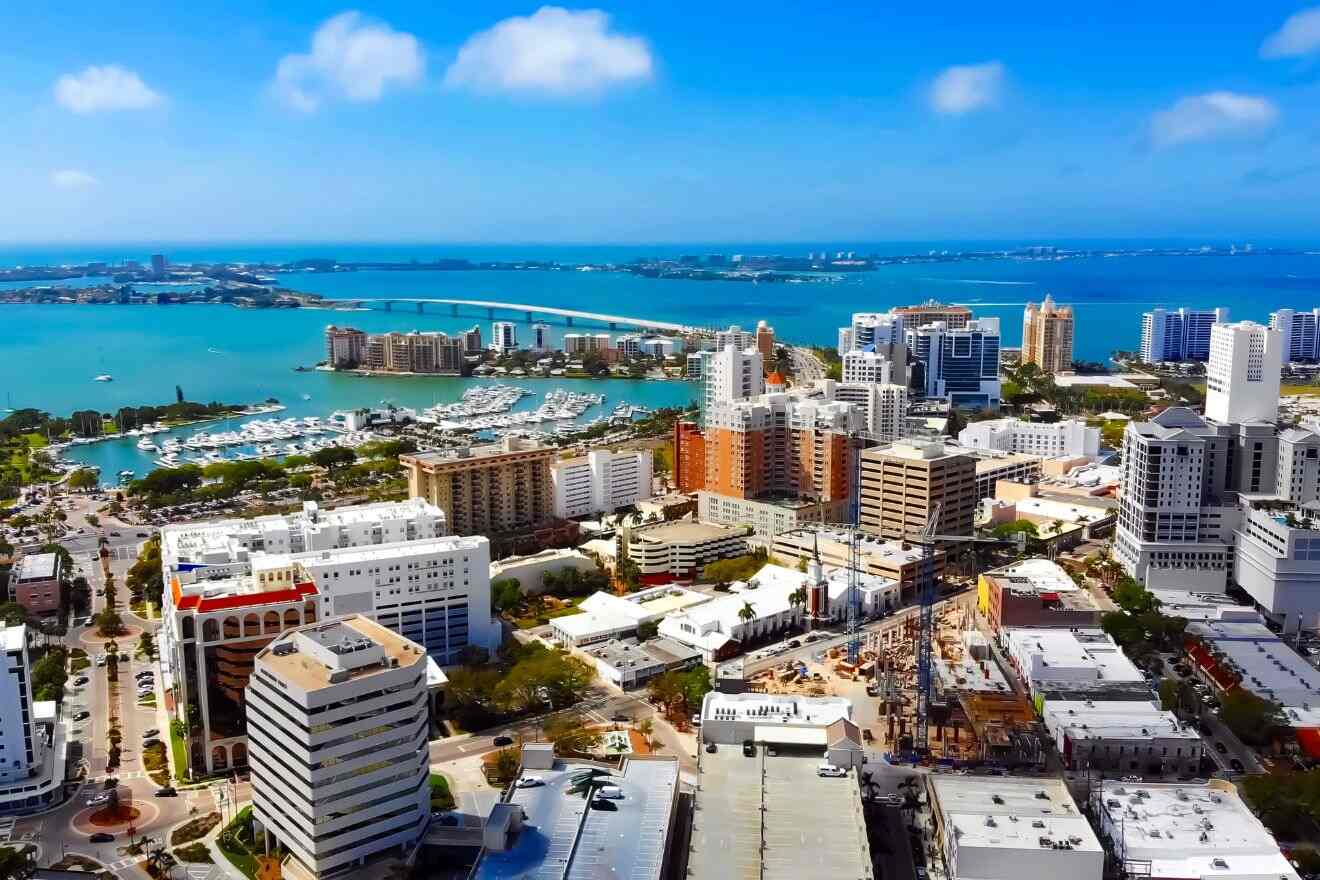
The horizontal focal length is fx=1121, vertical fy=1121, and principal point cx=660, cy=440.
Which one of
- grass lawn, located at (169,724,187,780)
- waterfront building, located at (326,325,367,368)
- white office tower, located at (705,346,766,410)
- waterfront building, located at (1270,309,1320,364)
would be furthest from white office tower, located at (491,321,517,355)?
grass lawn, located at (169,724,187,780)

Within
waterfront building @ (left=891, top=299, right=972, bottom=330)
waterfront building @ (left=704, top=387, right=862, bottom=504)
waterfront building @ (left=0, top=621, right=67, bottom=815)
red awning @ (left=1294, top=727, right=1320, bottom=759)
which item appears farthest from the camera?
waterfront building @ (left=891, top=299, right=972, bottom=330)

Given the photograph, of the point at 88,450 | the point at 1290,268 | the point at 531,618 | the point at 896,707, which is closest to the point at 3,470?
the point at 88,450

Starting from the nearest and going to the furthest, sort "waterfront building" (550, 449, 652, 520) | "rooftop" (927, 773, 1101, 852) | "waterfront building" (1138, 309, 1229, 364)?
"rooftop" (927, 773, 1101, 852) < "waterfront building" (550, 449, 652, 520) < "waterfront building" (1138, 309, 1229, 364)

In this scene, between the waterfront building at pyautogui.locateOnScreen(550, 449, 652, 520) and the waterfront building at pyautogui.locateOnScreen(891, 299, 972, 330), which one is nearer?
the waterfront building at pyautogui.locateOnScreen(550, 449, 652, 520)

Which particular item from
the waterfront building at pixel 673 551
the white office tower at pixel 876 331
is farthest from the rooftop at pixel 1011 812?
the white office tower at pixel 876 331

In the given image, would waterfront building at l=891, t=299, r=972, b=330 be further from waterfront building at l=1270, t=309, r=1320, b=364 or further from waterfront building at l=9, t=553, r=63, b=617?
waterfront building at l=9, t=553, r=63, b=617

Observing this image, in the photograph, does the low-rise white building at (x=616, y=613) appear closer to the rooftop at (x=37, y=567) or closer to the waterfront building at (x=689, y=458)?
the waterfront building at (x=689, y=458)
